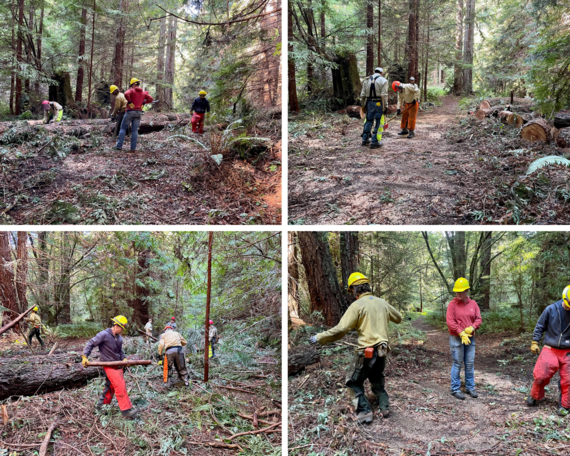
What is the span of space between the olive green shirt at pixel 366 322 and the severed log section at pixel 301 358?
100 centimetres

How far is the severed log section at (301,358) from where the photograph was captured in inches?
197

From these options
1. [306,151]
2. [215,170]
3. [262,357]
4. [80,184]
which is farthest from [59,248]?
[306,151]

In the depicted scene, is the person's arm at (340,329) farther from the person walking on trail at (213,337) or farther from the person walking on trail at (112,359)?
the person walking on trail at (213,337)

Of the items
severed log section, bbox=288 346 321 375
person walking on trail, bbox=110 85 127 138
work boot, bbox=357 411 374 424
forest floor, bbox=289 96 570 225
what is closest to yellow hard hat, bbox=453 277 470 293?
forest floor, bbox=289 96 570 225

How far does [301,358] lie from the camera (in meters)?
5.06

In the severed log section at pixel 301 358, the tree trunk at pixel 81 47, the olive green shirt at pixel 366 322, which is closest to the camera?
the olive green shirt at pixel 366 322

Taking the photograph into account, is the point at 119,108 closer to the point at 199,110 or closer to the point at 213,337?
the point at 199,110

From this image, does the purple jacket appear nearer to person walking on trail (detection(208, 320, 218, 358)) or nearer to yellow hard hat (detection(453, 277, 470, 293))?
person walking on trail (detection(208, 320, 218, 358))

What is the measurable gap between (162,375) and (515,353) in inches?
266

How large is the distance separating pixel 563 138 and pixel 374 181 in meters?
4.23

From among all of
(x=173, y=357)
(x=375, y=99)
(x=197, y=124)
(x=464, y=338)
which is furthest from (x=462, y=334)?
(x=197, y=124)

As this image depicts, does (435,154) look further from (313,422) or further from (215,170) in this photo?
(313,422)

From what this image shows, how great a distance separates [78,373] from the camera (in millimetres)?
5875

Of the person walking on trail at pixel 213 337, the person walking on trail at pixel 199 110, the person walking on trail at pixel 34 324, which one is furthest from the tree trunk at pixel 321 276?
the person walking on trail at pixel 34 324
